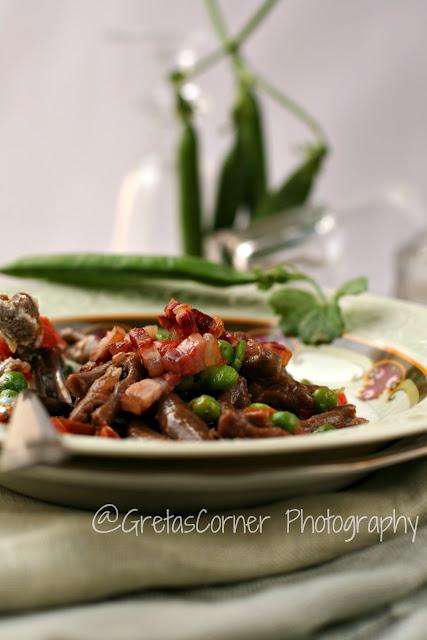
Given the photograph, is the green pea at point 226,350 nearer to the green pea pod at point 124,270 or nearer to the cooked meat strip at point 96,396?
the cooked meat strip at point 96,396

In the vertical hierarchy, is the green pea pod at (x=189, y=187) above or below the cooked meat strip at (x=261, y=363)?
above

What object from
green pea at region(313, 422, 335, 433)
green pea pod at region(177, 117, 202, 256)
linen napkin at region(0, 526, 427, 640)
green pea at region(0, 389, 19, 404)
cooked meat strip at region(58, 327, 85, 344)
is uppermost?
green pea pod at region(177, 117, 202, 256)

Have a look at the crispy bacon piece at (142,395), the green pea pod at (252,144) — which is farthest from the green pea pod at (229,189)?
the crispy bacon piece at (142,395)

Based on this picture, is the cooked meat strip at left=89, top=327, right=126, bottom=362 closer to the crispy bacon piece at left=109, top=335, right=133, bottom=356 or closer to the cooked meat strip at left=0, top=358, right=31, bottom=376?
the crispy bacon piece at left=109, top=335, right=133, bottom=356

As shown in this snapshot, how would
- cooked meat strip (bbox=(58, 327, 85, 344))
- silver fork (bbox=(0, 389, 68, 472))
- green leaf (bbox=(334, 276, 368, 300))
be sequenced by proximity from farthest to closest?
green leaf (bbox=(334, 276, 368, 300))
cooked meat strip (bbox=(58, 327, 85, 344))
silver fork (bbox=(0, 389, 68, 472))

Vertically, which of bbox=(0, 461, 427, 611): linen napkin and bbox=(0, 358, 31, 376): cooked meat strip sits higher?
→ bbox=(0, 358, 31, 376): cooked meat strip

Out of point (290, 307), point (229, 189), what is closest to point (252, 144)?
point (229, 189)

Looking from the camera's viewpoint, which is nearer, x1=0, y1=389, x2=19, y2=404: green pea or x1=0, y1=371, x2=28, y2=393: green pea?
x1=0, y1=389, x2=19, y2=404: green pea

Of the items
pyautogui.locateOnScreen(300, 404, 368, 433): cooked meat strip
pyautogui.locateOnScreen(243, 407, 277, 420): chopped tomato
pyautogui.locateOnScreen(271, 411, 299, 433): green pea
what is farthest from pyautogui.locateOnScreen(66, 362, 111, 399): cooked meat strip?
pyautogui.locateOnScreen(300, 404, 368, 433): cooked meat strip
